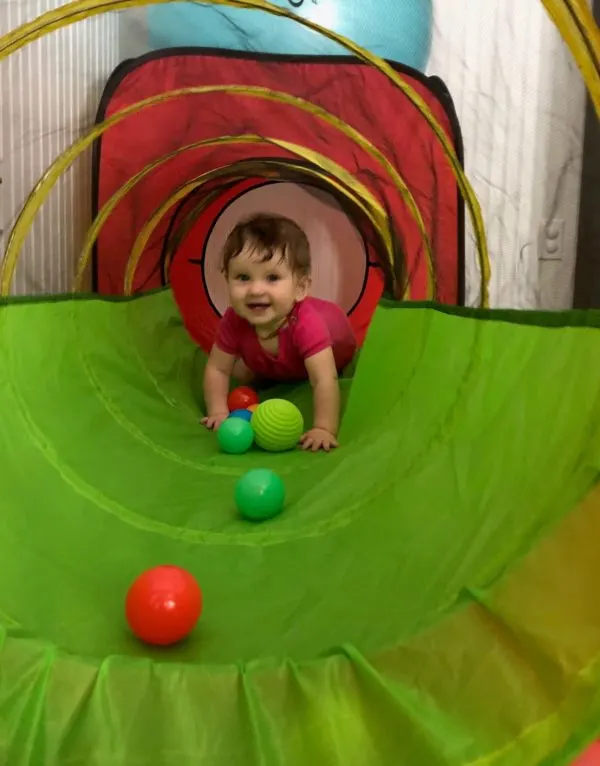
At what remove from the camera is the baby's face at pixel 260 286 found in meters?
1.99

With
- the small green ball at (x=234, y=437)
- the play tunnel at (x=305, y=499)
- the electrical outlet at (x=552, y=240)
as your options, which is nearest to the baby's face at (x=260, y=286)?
the play tunnel at (x=305, y=499)

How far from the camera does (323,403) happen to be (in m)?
1.94

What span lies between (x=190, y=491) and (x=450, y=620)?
0.84m

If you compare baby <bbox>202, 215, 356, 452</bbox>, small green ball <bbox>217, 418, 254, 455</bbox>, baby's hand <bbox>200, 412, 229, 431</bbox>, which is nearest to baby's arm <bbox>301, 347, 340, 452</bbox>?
baby <bbox>202, 215, 356, 452</bbox>

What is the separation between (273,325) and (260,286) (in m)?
0.19

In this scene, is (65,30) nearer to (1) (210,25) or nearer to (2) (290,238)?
(1) (210,25)

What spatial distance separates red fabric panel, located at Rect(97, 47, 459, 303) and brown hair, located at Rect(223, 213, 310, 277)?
1.61ft

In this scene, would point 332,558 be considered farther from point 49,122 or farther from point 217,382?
point 49,122

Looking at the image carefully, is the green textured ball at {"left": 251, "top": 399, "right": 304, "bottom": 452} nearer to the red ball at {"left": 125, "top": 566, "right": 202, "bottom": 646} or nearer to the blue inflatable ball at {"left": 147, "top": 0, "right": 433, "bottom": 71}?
the red ball at {"left": 125, "top": 566, "right": 202, "bottom": 646}

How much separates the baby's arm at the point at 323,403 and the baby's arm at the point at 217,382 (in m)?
0.28

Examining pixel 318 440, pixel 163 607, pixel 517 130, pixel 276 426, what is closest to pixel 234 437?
pixel 276 426

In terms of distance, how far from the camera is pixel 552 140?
2.64 m

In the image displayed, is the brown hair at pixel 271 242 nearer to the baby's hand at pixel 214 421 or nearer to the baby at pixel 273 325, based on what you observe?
the baby at pixel 273 325

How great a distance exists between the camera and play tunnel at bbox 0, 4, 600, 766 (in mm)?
645
